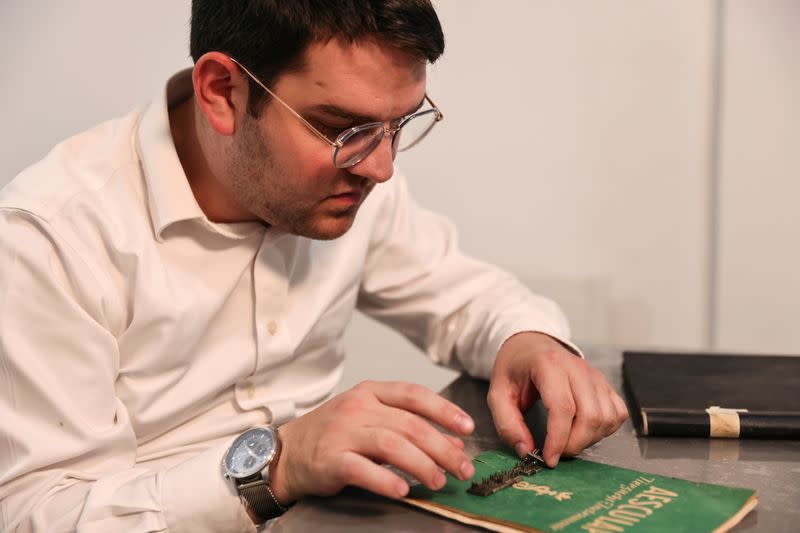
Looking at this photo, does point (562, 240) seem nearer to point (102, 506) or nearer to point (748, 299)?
point (748, 299)

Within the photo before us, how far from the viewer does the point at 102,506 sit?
1028mm

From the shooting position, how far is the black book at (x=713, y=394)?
46.7 inches

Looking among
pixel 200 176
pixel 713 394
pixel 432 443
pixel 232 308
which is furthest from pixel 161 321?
pixel 713 394

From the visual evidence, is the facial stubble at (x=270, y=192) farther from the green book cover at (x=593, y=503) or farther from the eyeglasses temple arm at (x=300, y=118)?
the green book cover at (x=593, y=503)

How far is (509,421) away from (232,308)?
472 mm

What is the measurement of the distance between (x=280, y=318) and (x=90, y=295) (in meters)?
0.35

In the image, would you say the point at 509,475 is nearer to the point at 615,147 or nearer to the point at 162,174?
the point at 162,174

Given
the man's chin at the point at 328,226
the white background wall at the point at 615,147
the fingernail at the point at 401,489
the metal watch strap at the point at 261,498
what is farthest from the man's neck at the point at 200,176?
the white background wall at the point at 615,147

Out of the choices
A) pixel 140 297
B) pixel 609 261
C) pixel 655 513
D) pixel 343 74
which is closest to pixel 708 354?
pixel 655 513

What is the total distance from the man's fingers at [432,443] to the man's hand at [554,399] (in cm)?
14

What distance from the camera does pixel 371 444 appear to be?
974 mm

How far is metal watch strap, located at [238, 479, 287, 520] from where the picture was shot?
1021mm

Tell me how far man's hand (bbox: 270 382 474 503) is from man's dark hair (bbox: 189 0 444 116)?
0.45 metres

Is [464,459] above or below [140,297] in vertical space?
below
